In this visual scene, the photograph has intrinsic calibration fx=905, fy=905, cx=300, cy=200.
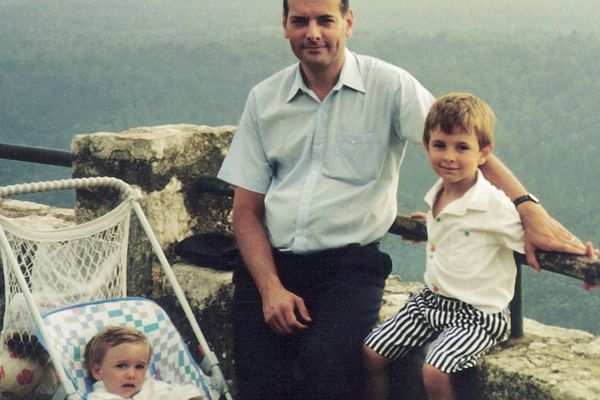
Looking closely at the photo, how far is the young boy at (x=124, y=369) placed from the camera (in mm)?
2869

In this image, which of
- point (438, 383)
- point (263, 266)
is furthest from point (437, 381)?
point (263, 266)

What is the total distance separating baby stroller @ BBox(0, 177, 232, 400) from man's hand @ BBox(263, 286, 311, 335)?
0.29 meters

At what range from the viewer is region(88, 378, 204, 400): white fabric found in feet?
9.48

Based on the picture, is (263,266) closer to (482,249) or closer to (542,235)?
(482,249)

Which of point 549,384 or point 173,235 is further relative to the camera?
point 173,235

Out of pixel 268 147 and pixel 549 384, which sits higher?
pixel 268 147

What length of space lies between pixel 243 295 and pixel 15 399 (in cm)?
97

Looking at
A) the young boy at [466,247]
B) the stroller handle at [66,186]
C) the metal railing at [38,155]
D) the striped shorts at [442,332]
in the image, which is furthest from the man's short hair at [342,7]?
the metal railing at [38,155]

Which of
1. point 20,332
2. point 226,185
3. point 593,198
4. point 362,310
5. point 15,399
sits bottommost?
point 593,198

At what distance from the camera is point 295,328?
2.84m

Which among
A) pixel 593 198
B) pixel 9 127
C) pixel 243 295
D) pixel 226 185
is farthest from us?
pixel 9 127

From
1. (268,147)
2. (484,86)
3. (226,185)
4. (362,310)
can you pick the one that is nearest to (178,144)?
(226,185)

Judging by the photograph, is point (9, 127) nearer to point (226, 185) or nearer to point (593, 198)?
point (593, 198)

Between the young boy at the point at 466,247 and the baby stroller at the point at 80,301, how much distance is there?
0.80 m
